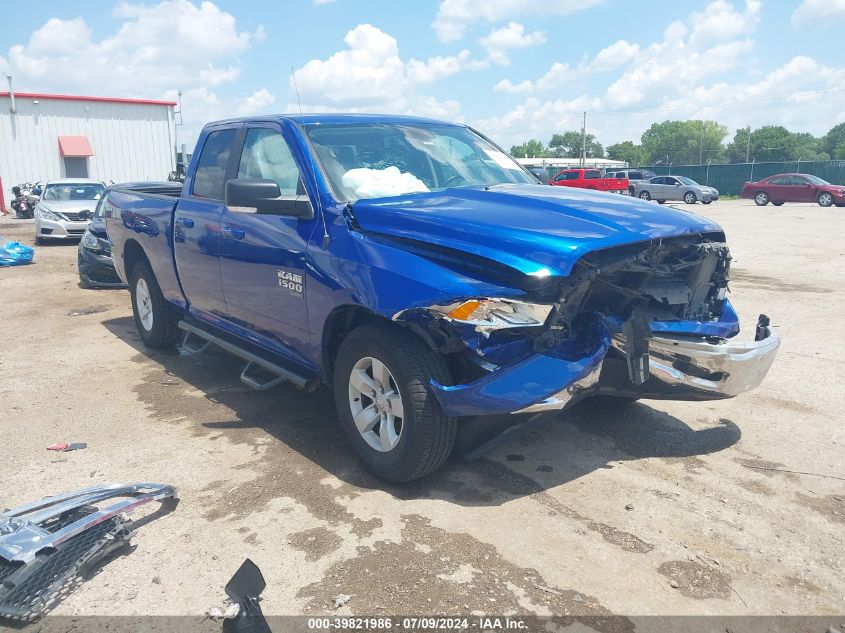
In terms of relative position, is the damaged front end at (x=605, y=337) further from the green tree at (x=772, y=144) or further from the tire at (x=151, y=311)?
the green tree at (x=772, y=144)

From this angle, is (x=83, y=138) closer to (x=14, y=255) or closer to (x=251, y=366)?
(x=14, y=255)

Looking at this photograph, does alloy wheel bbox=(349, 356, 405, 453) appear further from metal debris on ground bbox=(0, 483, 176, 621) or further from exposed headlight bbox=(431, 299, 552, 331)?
metal debris on ground bbox=(0, 483, 176, 621)

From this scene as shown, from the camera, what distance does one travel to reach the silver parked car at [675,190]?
34.0 meters

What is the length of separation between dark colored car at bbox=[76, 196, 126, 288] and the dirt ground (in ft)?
15.2

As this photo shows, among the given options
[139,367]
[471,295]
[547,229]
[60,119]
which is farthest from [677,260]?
[60,119]

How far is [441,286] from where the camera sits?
3.26m

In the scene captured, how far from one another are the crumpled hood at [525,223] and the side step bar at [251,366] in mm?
1172

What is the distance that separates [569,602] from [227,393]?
3.47 metres

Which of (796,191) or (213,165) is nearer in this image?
(213,165)

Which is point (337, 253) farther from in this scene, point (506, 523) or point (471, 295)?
point (506, 523)

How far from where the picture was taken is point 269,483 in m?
3.87

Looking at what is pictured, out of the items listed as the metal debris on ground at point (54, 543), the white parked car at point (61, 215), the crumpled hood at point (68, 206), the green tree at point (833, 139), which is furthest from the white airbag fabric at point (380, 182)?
the green tree at point (833, 139)

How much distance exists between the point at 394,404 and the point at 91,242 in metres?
8.56

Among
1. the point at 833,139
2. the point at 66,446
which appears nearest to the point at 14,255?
the point at 66,446
